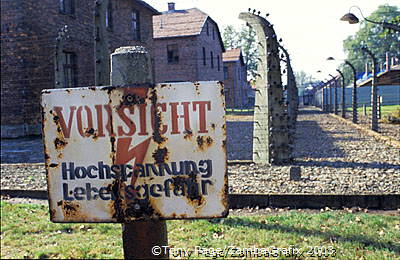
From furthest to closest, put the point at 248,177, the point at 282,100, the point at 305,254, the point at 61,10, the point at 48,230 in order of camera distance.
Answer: the point at 61,10 → the point at 282,100 → the point at 248,177 → the point at 48,230 → the point at 305,254

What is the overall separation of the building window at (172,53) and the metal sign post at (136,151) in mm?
30270

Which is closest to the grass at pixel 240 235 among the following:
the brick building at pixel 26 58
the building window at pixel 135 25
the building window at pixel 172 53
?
the brick building at pixel 26 58

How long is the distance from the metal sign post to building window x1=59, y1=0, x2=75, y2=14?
1570 cm

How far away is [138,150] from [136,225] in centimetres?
22

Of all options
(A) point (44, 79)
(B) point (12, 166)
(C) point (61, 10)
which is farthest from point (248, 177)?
(C) point (61, 10)

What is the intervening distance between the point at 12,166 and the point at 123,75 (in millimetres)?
9042

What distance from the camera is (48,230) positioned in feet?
14.3

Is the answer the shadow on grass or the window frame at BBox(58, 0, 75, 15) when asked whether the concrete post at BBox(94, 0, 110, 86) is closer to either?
the shadow on grass

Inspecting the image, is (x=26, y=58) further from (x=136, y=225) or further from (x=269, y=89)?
(x=136, y=225)

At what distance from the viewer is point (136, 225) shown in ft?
3.79

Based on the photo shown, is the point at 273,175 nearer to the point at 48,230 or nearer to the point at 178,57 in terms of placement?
the point at 48,230

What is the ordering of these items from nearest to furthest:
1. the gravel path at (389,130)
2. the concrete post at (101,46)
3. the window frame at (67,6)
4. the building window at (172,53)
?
1. the concrete post at (101,46)
2. the gravel path at (389,130)
3. the window frame at (67,6)
4. the building window at (172,53)

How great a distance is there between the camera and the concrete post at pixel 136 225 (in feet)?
3.75

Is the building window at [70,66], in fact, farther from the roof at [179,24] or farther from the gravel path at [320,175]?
the roof at [179,24]
